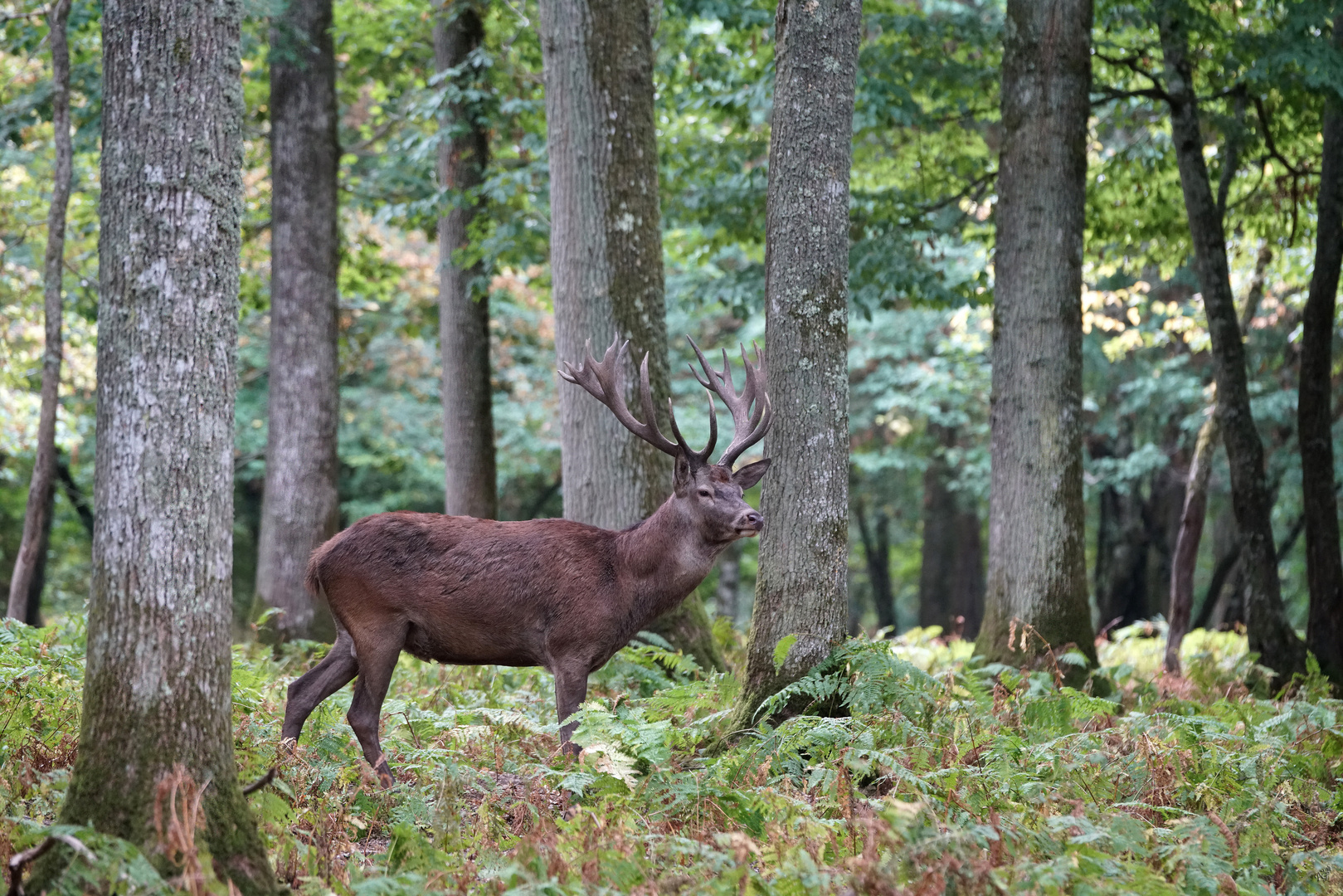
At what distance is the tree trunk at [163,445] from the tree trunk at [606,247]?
15.5ft

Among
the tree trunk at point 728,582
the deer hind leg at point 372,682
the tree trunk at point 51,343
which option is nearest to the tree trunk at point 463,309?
the tree trunk at point 51,343

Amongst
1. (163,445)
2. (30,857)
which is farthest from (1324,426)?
(30,857)

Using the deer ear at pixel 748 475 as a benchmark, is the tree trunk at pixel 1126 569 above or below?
below

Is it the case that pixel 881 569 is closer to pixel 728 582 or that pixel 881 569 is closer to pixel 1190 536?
pixel 728 582

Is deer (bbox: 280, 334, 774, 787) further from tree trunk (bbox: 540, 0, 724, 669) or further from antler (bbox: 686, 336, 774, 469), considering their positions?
tree trunk (bbox: 540, 0, 724, 669)

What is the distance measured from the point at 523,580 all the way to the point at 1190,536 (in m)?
8.17

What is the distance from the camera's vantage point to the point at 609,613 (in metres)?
6.79

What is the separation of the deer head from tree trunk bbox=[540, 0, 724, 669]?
169 centimetres

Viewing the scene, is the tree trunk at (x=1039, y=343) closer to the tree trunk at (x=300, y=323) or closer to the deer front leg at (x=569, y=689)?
the deer front leg at (x=569, y=689)

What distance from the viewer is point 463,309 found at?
44.8 ft

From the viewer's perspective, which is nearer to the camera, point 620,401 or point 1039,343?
point 620,401

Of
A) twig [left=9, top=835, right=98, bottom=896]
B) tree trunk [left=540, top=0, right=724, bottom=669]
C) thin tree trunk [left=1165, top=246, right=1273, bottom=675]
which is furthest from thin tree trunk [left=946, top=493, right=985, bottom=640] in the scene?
twig [left=9, top=835, right=98, bottom=896]

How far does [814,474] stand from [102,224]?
143 inches

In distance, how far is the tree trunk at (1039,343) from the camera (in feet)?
29.5
